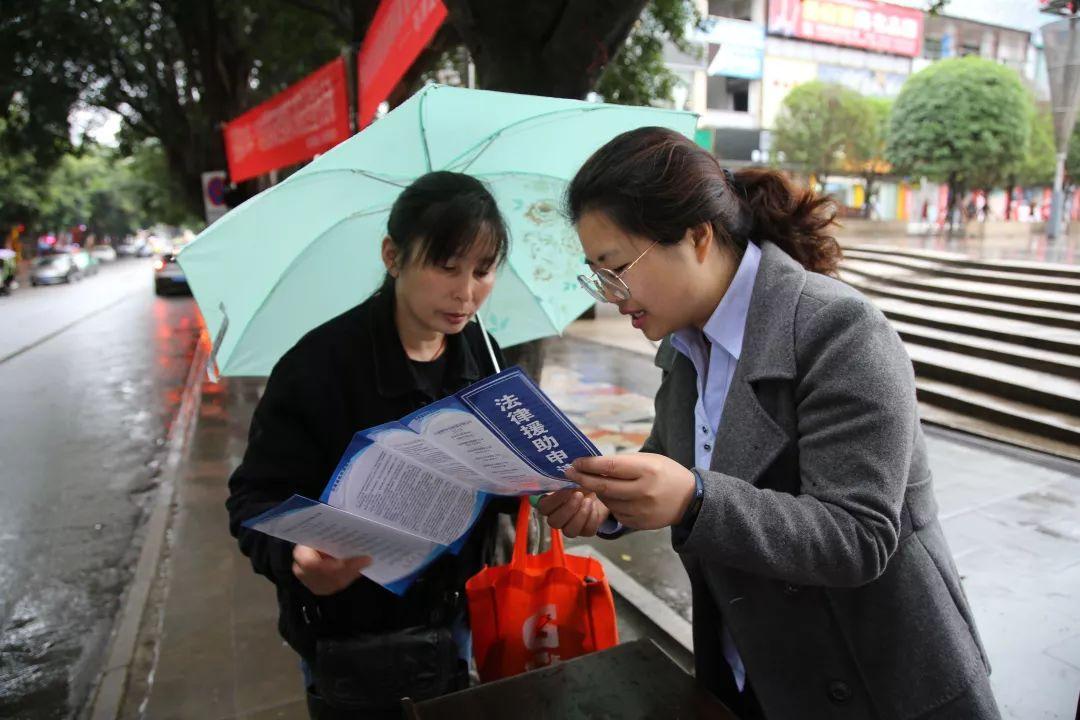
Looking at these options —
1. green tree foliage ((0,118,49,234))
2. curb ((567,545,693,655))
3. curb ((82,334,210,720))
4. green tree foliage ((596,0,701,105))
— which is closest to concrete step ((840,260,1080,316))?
green tree foliage ((596,0,701,105))

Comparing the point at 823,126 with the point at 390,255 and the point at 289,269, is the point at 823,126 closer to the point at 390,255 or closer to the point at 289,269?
the point at 289,269

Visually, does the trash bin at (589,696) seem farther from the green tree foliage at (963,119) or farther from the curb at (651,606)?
the green tree foliage at (963,119)

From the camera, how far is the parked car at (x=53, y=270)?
1136 inches

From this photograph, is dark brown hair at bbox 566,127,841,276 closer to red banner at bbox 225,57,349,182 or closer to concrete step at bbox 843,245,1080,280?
red banner at bbox 225,57,349,182

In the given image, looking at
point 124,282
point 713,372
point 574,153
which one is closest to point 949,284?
point 574,153

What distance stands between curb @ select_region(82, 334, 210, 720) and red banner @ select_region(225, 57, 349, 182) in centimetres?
269

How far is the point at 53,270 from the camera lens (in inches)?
1158

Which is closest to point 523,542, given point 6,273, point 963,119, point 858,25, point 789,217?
point 789,217

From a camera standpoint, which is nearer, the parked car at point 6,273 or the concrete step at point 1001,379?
the concrete step at point 1001,379

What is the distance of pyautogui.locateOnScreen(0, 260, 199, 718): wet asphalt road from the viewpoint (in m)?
3.60

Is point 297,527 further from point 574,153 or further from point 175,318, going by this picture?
point 175,318

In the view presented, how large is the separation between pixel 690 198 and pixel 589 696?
2.89 ft

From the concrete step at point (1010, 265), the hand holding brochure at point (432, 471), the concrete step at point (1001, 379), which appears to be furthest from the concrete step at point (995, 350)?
the hand holding brochure at point (432, 471)

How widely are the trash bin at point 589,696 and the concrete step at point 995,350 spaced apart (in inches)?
230
